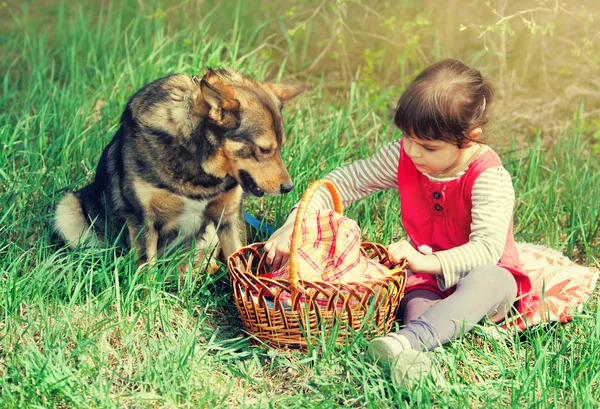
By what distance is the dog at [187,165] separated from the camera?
3406mm

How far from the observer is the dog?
341 cm

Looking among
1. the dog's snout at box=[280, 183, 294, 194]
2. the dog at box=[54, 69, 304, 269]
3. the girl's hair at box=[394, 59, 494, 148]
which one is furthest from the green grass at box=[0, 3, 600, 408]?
the girl's hair at box=[394, 59, 494, 148]

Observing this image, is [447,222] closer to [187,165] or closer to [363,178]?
[363,178]

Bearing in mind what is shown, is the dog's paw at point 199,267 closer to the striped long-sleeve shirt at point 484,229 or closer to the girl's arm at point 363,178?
the girl's arm at point 363,178

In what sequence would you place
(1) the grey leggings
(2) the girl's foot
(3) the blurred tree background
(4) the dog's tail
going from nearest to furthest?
(2) the girl's foot → (1) the grey leggings → (4) the dog's tail → (3) the blurred tree background

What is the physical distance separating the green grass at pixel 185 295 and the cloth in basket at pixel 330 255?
1.04 feet

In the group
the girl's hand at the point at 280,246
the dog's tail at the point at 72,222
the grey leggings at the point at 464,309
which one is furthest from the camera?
the dog's tail at the point at 72,222

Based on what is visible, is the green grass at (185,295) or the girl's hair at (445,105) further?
the girl's hair at (445,105)

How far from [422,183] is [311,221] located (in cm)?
54

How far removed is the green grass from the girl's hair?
902 millimetres

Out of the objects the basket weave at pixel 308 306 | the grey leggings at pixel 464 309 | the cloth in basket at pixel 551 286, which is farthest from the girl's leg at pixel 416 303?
the cloth in basket at pixel 551 286

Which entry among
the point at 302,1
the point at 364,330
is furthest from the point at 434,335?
the point at 302,1

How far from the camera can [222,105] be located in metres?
3.32

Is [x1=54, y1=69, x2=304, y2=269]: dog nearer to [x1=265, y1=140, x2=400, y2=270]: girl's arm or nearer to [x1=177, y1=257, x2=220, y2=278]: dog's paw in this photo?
[x1=177, y1=257, x2=220, y2=278]: dog's paw
